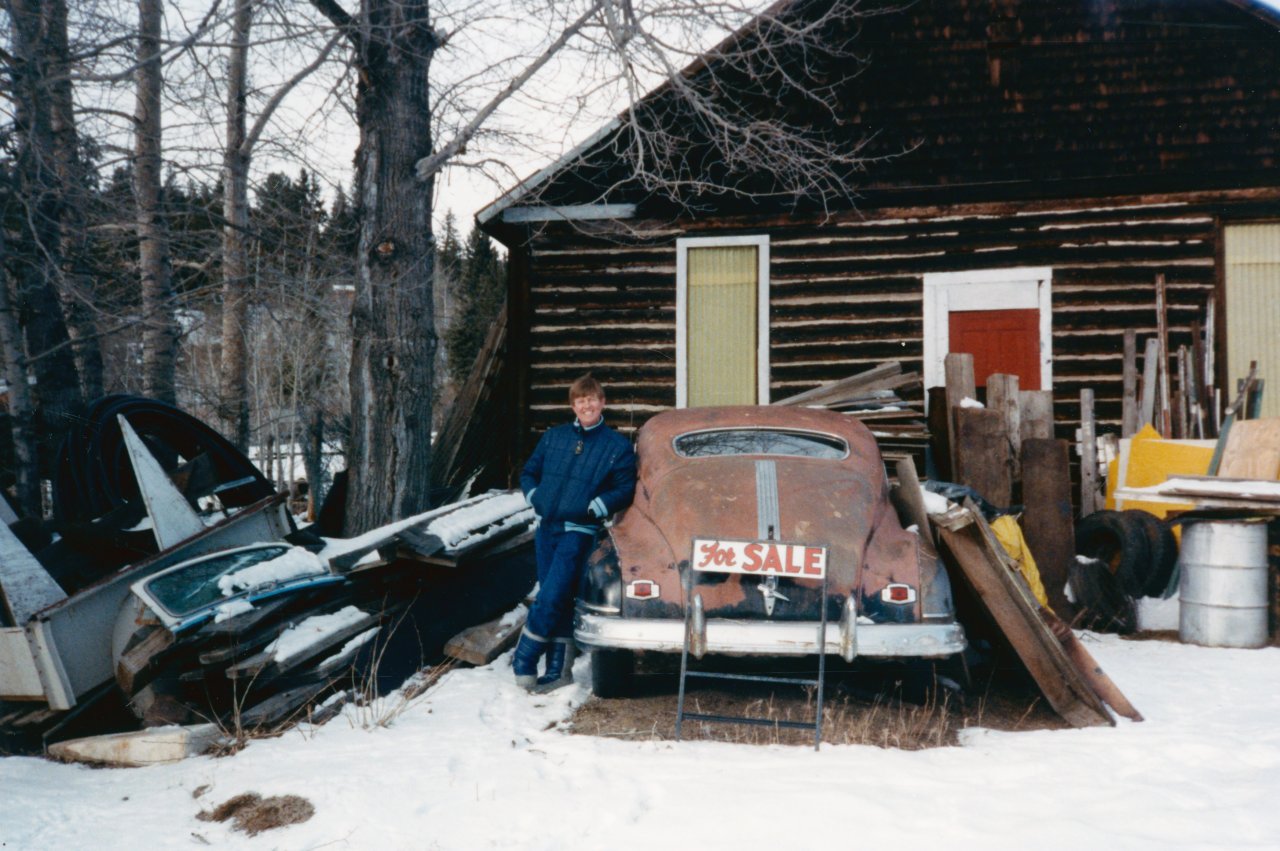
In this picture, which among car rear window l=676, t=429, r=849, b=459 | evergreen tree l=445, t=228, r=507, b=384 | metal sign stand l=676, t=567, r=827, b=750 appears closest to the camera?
metal sign stand l=676, t=567, r=827, b=750

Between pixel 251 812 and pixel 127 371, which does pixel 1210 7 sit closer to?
pixel 251 812

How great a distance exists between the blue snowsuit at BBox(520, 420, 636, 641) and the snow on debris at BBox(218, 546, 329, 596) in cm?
167

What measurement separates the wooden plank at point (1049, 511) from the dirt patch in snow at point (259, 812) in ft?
→ 19.5

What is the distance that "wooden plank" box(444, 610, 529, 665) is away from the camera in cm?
602

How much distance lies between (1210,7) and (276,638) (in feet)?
37.3

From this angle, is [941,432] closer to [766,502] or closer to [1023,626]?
[1023,626]

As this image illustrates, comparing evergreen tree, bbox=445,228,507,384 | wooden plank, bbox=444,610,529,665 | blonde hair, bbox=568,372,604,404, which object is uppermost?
evergreen tree, bbox=445,228,507,384

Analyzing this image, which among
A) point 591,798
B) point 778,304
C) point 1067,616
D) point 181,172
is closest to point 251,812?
point 591,798

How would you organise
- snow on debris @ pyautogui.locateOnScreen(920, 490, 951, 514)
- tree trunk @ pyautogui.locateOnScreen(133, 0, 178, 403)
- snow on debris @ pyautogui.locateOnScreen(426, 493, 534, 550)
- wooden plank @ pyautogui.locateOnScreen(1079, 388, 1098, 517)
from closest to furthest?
snow on debris @ pyautogui.locateOnScreen(920, 490, 951, 514), snow on debris @ pyautogui.locateOnScreen(426, 493, 534, 550), wooden plank @ pyautogui.locateOnScreen(1079, 388, 1098, 517), tree trunk @ pyautogui.locateOnScreen(133, 0, 178, 403)

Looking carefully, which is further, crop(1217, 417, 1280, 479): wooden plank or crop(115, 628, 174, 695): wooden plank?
crop(1217, 417, 1280, 479): wooden plank

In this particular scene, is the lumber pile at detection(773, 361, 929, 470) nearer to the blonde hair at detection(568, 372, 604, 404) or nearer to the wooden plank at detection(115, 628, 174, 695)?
the blonde hair at detection(568, 372, 604, 404)

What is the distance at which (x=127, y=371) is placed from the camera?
16422 millimetres

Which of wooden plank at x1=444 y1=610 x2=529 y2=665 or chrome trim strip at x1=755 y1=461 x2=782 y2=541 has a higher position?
chrome trim strip at x1=755 y1=461 x2=782 y2=541

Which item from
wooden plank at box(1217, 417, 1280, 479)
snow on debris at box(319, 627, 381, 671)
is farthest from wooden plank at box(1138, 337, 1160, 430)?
snow on debris at box(319, 627, 381, 671)
